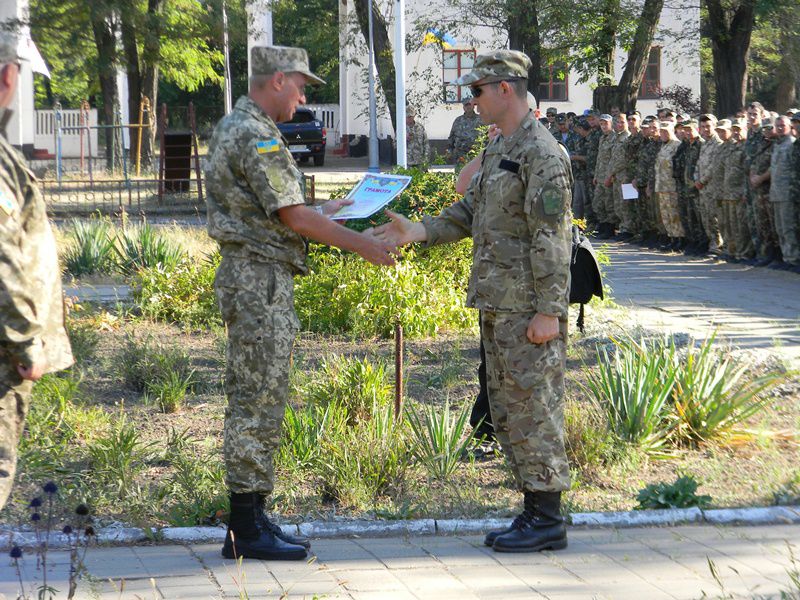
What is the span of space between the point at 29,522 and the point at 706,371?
389cm

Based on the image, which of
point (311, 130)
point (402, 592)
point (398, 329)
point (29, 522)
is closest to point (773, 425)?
point (398, 329)

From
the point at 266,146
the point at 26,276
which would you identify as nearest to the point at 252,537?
the point at 266,146

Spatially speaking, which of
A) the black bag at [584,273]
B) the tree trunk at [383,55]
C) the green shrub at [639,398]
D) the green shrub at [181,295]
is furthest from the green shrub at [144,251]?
the tree trunk at [383,55]

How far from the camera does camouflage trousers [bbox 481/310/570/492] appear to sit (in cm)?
515

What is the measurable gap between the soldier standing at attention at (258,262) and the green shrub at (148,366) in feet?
10.7

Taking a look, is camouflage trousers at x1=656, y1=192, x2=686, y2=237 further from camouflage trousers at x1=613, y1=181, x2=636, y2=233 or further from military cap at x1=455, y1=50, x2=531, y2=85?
military cap at x1=455, y1=50, x2=531, y2=85

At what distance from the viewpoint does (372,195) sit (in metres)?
5.66

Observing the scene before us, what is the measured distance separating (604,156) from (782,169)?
6.27 metres

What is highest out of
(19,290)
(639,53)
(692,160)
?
(639,53)

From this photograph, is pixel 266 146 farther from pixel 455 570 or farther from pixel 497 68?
pixel 455 570

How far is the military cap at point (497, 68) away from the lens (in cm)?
517

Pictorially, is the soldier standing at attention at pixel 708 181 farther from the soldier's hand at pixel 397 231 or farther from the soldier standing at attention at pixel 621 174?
the soldier's hand at pixel 397 231

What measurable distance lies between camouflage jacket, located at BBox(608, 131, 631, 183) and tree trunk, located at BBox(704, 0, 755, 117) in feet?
18.9

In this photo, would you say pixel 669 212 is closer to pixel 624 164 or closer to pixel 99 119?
pixel 624 164
